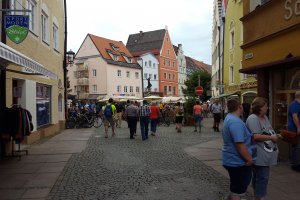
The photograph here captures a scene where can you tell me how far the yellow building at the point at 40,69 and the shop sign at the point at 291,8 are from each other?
20.1ft

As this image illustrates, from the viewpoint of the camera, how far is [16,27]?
1117 centimetres

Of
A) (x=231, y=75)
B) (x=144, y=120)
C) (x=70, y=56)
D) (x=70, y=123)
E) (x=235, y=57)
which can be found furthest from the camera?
(x=231, y=75)

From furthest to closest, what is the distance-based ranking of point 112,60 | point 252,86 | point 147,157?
point 112,60, point 252,86, point 147,157

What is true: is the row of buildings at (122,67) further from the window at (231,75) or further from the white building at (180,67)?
the window at (231,75)

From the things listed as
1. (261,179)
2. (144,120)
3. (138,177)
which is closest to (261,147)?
(261,179)

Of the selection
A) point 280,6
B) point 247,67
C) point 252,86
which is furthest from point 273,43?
point 252,86

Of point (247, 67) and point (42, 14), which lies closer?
point (247, 67)

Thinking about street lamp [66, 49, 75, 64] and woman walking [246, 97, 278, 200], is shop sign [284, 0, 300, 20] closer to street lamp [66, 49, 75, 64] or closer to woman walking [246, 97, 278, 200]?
woman walking [246, 97, 278, 200]

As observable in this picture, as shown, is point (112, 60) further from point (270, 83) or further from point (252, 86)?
point (270, 83)

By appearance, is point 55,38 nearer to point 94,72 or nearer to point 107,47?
point 94,72

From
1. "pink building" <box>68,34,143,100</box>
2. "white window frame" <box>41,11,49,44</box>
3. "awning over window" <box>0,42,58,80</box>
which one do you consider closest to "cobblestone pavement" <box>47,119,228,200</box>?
"awning over window" <box>0,42,58,80</box>

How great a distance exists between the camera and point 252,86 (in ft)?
95.3

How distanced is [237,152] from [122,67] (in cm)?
6305

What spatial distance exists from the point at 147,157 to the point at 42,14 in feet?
32.0
